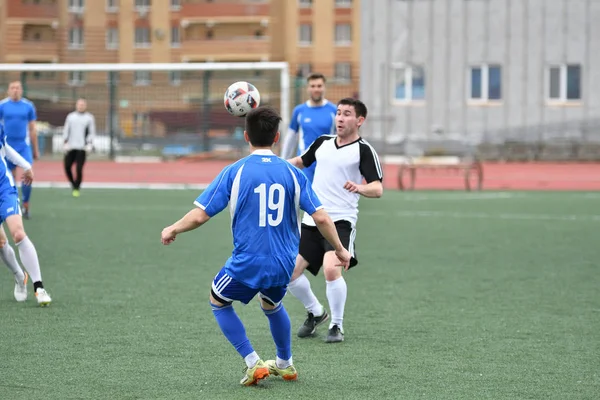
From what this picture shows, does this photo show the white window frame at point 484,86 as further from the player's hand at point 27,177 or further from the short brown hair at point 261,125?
the short brown hair at point 261,125

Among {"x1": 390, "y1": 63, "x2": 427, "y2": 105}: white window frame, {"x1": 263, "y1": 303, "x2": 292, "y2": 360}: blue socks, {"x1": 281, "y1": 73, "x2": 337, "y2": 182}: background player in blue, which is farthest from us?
{"x1": 390, "y1": 63, "x2": 427, "y2": 105}: white window frame

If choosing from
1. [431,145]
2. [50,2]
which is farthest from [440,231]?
[50,2]

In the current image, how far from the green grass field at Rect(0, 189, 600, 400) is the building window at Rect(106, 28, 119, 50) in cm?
5517

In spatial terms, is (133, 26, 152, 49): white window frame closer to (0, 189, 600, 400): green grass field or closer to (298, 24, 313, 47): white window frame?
(298, 24, 313, 47): white window frame

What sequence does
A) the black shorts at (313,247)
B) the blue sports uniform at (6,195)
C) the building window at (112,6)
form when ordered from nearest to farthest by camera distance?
the black shorts at (313,247)
the blue sports uniform at (6,195)
the building window at (112,6)

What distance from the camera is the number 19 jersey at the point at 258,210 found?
6160 millimetres

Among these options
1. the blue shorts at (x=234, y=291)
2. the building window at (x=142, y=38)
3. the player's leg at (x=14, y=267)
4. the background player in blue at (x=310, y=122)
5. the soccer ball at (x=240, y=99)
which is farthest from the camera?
the building window at (x=142, y=38)

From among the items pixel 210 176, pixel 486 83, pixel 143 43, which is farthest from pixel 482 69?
pixel 143 43

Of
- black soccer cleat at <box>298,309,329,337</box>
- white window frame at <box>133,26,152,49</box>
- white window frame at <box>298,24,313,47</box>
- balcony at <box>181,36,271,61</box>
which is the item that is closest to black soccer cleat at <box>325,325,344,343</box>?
black soccer cleat at <box>298,309,329,337</box>

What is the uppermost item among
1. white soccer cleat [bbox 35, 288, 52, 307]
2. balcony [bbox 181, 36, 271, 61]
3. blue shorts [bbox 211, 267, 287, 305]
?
balcony [bbox 181, 36, 271, 61]

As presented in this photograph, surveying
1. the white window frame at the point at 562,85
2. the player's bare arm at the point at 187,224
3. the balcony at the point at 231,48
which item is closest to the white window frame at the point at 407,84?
the white window frame at the point at 562,85

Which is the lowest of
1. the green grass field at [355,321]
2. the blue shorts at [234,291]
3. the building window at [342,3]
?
the green grass field at [355,321]

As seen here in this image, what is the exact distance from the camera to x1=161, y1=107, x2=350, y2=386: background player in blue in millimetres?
6156

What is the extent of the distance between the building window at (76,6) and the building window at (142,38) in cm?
527
